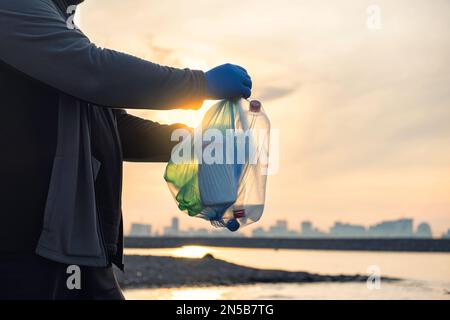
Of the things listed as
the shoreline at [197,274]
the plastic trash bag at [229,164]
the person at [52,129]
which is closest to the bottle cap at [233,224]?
the plastic trash bag at [229,164]

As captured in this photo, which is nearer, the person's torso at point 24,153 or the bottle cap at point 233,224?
the person's torso at point 24,153

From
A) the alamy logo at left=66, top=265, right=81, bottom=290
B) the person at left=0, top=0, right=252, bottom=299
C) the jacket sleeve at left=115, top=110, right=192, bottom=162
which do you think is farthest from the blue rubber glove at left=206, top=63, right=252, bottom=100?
the alamy logo at left=66, top=265, right=81, bottom=290

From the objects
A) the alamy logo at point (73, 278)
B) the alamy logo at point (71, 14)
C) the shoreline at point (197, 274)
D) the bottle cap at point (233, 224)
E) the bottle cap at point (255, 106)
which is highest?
the alamy logo at point (71, 14)

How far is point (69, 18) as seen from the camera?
83.5 inches

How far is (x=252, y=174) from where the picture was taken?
7.83 ft

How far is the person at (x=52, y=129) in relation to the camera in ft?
6.24

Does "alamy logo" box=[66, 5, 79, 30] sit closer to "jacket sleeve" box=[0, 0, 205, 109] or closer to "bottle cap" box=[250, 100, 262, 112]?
"jacket sleeve" box=[0, 0, 205, 109]

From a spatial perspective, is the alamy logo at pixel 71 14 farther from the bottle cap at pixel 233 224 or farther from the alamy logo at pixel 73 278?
the bottle cap at pixel 233 224

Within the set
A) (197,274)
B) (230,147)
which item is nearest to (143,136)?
(230,147)

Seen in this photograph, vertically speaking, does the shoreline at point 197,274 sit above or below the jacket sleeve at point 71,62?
below

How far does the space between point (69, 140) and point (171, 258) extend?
39779 mm

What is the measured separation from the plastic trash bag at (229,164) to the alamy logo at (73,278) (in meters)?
0.56
